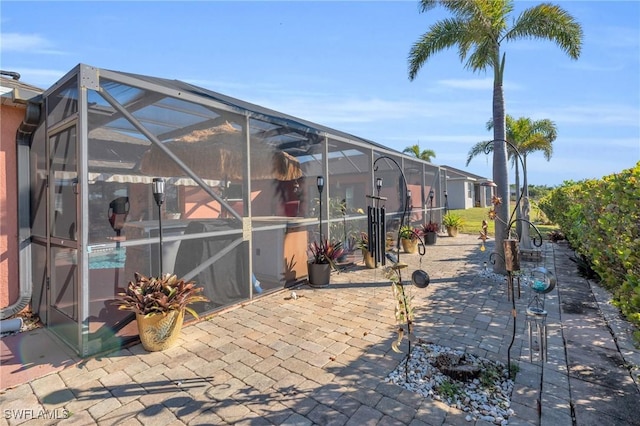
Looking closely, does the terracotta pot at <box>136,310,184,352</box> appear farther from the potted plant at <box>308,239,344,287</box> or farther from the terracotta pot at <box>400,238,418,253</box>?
the terracotta pot at <box>400,238,418,253</box>

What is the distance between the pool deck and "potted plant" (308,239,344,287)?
1.10 meters

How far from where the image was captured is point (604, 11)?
5.30 metres

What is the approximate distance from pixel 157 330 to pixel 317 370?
1.90m

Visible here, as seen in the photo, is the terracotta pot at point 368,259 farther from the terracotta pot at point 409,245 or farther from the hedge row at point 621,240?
the hedge row at point 621,240

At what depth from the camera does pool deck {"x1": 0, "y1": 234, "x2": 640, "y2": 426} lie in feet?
8.07

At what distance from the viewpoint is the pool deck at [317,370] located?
2459 millimetres

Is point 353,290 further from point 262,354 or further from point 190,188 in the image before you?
point 190,188

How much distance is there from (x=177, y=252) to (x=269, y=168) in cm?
257

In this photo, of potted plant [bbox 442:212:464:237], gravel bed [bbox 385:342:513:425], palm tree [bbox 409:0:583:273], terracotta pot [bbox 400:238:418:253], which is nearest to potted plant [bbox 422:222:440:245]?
terracotta pot [bbox 400:238:418:253]

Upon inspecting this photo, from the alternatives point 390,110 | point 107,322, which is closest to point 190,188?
point 107,322

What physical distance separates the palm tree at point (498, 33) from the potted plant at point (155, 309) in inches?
262

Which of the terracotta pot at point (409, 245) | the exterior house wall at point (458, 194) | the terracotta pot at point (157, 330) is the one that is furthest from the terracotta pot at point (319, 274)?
the exterior house wall at point (458, 194)

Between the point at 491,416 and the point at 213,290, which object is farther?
the point at 213,290

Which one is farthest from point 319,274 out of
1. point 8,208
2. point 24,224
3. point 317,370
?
point 8,208
